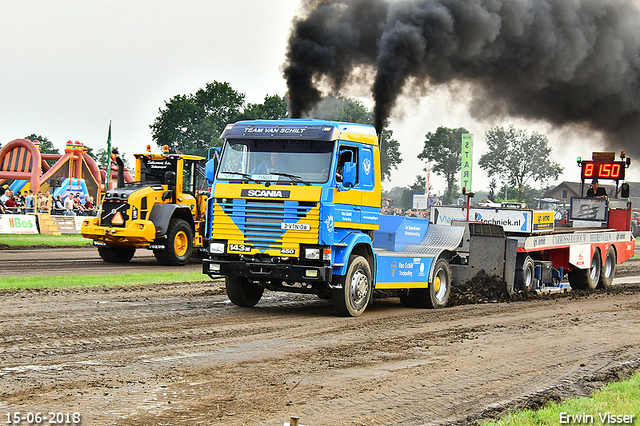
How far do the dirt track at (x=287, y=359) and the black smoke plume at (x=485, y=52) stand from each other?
26.2ft

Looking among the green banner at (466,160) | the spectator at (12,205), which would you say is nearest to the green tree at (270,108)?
the green banner at (466,160)

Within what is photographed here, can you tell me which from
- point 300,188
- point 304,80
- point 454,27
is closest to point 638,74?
point 454,27

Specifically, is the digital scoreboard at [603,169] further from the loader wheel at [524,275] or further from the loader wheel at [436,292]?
the loader wheel at [436,292]

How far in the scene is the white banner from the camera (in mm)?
29734

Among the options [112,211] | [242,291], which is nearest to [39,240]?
[112,211]

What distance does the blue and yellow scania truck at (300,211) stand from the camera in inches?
424

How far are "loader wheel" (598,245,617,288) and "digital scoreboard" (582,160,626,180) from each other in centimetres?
218

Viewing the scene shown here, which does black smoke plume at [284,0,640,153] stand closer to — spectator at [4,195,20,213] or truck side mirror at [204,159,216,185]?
truck side mirror at [204,159,216,185]

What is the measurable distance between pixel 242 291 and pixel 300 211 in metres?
2.35

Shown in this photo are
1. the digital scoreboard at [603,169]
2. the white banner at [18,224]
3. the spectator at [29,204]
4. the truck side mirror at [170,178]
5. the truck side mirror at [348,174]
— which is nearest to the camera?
the truck side mirror at [348,174]

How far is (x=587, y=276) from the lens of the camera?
18.7 meters

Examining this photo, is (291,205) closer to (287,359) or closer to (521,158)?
(287,359)

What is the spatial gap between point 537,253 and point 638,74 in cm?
948

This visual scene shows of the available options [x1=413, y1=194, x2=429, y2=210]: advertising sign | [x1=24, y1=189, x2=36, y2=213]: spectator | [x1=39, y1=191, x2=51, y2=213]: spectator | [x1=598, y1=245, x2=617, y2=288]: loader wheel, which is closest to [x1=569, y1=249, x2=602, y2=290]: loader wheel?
[x1=598, y1=245, x2=617, y2=288]: loader wheel
